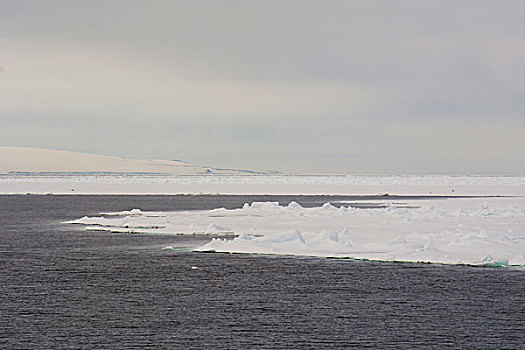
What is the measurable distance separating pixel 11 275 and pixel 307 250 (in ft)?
34.7

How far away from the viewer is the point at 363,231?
3138 cm

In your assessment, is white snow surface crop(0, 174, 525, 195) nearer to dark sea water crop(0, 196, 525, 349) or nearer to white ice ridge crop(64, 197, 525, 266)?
white ice ridge crop(64, 197, 525, 266)

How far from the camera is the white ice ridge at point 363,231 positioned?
24.5 m

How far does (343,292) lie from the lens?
58.6 ft

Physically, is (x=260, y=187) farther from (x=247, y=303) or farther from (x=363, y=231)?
(x=247, y=303)

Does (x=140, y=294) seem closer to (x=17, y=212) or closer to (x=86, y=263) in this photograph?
(x=86, y=263)

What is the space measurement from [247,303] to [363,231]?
15.6 metres

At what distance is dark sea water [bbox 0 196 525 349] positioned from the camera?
13156 mm

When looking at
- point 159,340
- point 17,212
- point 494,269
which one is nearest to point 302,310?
point 159,340

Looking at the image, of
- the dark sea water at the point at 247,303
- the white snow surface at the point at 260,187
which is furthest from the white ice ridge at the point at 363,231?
the white snow surface at the point at 260,187

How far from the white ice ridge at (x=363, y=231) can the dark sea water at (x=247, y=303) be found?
1.63 metres

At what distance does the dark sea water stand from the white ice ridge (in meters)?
1.63

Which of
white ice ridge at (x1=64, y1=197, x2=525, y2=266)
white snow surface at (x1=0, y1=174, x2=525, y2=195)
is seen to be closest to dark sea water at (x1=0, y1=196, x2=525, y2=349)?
white ice ridge at (x1=64, y1=197, x2=525, y2=266)

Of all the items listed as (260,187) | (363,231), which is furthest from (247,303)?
(260,187)
